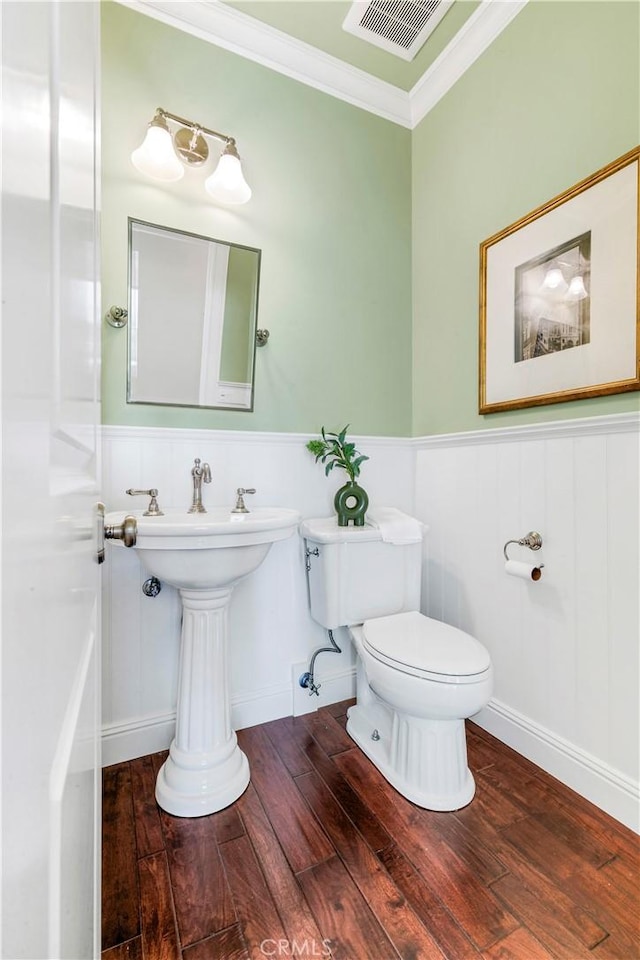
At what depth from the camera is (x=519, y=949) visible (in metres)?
0.87

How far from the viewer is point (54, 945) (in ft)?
0.93

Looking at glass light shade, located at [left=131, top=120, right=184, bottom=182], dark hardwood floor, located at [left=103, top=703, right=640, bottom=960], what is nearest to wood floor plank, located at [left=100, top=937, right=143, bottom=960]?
dark hardwood floor, located at [left=103, top=703, right=640, bottom=960]

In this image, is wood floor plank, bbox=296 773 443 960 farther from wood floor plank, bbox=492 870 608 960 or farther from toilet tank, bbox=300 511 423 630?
toilet tank, bbox=300 511 423 630

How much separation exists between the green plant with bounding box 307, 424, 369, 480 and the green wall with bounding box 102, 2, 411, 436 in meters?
0.07

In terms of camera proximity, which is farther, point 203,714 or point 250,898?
point 203,714

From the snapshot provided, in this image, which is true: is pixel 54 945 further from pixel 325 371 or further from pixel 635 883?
pixel 325 371

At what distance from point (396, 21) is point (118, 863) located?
2.86 meters

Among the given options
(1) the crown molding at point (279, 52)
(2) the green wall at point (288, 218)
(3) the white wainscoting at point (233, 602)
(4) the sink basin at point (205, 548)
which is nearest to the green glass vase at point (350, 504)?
(3) the white wainscoting at point (233, 602)

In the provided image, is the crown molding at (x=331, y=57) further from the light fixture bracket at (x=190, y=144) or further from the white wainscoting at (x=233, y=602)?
the white wainscoting at (x=233, y=602)

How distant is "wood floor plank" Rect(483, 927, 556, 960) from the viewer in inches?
33.5

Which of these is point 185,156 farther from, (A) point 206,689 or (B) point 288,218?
(A) point 206,689

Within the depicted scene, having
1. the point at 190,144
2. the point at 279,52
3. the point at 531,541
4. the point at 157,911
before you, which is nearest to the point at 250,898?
the point at 157,911

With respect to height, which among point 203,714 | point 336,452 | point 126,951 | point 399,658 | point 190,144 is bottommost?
point 126,951

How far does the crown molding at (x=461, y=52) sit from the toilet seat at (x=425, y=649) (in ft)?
7.03
